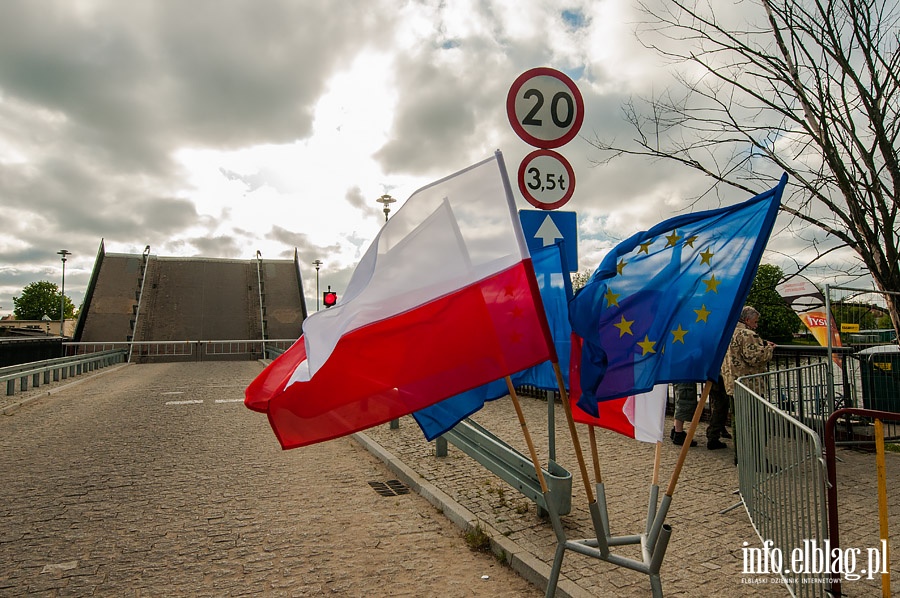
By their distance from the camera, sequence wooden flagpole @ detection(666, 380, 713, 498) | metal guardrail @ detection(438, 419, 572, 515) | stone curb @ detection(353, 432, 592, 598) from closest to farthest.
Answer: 1. wooden flagpole @ detection(666, 380, 713, 498)
2. stone curb @ detection(353, 432, 592, 598)
3. metal guardrail @ detection(438, 419, 572, 515)

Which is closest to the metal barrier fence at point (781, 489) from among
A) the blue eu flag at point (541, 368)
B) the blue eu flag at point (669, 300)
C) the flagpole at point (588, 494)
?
the blue eu flag at point (669, 300)

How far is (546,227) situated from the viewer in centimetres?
554

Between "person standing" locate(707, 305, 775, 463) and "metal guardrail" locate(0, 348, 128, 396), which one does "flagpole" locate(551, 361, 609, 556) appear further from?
"metal guardrail" locate(0, 348, 128, 396)

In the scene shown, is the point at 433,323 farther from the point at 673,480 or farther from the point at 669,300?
the point at 673,480

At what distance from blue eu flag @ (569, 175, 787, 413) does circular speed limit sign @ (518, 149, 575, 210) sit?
96.6 inches

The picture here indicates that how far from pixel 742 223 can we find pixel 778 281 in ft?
12.4

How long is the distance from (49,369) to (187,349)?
1639 centimetres

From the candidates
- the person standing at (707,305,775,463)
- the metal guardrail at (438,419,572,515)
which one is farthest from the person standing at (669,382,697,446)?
the metal guardrail at (438,419,572,515)

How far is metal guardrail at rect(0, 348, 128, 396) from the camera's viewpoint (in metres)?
13.8

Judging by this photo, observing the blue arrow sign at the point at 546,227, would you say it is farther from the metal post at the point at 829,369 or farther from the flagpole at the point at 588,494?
the metal post at the point at 829,369

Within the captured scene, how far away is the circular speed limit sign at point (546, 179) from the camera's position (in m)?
5.48

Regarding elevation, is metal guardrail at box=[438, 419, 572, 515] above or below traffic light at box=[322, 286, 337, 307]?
below

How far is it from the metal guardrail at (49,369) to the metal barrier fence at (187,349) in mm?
2846

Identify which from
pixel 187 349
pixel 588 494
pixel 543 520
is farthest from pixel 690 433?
pixel 187 349
